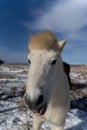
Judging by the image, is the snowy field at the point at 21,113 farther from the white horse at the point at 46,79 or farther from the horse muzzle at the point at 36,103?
the horse muzzle at the point at 36,103

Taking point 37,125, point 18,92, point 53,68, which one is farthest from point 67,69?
point 18,92

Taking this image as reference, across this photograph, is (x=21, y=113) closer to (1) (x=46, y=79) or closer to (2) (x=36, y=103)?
(1) (x=46, y=79)

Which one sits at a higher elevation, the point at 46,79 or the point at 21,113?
the point at 46,79

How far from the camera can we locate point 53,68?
570 cm

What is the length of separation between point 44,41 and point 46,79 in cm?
80

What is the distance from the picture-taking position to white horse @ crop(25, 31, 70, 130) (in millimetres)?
5113

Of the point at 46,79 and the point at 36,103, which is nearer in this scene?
the point at 36,103

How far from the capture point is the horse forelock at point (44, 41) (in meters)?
5.58

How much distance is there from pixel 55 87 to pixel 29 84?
3.83 ft

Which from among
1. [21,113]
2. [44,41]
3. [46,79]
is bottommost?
[21,113]

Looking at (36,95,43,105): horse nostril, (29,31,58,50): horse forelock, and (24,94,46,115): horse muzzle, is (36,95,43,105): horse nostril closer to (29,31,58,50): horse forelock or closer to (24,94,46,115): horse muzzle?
(24,94,46,115): horse muzzle

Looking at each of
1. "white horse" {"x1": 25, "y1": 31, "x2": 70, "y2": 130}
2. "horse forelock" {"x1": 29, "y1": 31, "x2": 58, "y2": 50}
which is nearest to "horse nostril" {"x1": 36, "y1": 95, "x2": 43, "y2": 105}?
"white horse" {"x1": 25, "y1": 31, "x2": 70, "y2": 130}

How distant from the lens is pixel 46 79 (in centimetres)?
543

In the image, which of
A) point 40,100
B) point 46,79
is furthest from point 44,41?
point 40,100
